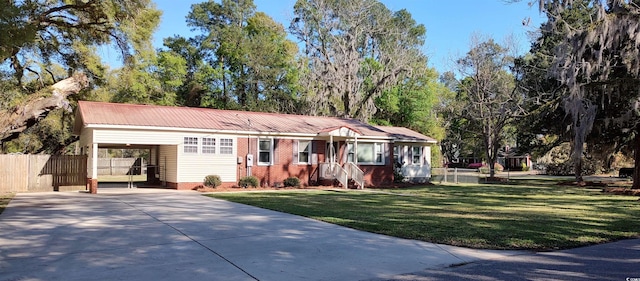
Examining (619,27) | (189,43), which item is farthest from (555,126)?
(189,43)

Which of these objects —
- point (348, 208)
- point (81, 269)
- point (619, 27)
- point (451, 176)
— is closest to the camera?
point (81, 269)

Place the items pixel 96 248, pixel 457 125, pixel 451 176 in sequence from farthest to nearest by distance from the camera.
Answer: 1. pixel 457 125
2. pixel 451 176
3. pixel 96 248

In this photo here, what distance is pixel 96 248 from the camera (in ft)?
23.5

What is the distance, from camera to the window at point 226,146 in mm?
21750

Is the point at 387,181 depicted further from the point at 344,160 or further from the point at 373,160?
the point at 344,160

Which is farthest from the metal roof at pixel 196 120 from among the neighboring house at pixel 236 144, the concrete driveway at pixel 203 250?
the concrete driveway at pixel 203 250

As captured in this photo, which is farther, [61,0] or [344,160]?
[344,160]

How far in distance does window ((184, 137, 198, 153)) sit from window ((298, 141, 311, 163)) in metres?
5.65

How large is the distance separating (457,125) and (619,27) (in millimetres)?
40584

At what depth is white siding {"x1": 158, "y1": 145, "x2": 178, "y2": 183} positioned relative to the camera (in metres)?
20.9

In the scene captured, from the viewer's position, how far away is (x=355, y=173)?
78.4 ft

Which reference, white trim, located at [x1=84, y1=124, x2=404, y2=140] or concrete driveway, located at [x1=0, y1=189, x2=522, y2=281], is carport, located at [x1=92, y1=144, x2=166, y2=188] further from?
concrete driveway, located at [x1=0, y1=189, x2=522, y2=281]

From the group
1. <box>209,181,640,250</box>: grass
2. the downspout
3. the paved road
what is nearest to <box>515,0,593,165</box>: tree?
the downspout

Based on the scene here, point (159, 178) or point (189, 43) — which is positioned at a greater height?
point (189, 43)
